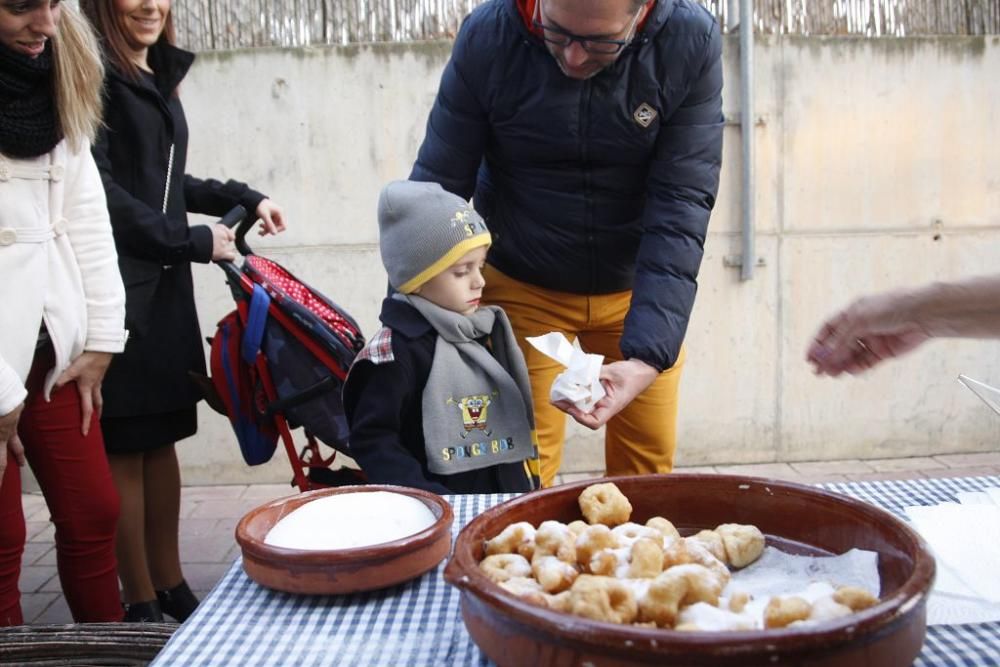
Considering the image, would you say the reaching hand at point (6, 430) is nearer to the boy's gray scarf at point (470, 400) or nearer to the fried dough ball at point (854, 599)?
the boy's gray scarf at point (470, 400)

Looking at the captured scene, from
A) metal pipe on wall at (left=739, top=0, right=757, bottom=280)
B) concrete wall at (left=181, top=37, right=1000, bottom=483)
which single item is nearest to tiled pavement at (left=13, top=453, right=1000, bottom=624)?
concrete wall at (left=181, top=37, right=1000, bottom=483)

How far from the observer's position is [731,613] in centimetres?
97

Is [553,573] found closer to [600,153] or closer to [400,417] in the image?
[400,417]

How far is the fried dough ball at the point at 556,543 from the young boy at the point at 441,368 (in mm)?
1013

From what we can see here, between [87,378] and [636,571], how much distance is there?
5.92ft

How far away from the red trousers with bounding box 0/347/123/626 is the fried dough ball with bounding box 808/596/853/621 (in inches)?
79.1

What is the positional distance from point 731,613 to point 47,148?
1982mm

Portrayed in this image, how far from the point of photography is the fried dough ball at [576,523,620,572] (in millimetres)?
1131

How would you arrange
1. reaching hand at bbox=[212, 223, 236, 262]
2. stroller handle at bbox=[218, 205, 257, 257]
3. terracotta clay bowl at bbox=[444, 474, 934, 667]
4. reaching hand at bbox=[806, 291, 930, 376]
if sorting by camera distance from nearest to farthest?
terracotta clay bowl at bbox=[444, 474, 934, 667] → reaching hand at bbox=[806, 291, 930, 376] → reaching hand at bbox=[212, 223, 236, 262] → stroller handle at bbox=[218, 205, 257, 257]

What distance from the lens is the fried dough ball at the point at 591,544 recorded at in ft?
3.71

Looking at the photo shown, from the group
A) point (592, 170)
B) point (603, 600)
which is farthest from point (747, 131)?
point (603, 600)

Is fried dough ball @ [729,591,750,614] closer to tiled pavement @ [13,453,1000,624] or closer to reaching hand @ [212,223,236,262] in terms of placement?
reaching hand @ [212,223,236,262]

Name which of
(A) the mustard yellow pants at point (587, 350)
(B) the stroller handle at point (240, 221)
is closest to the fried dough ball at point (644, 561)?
(A) the mustard yellow pants at point (587, 350)

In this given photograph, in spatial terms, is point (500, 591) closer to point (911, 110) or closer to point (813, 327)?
point (813, 327)
